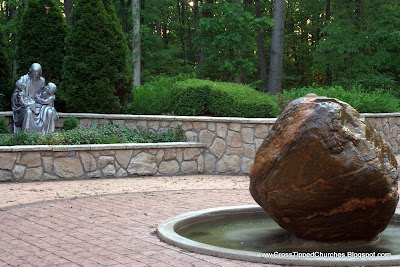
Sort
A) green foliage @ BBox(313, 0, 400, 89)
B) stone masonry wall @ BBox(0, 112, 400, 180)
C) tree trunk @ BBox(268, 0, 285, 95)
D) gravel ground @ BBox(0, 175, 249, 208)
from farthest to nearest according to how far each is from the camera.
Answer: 1. green foliage @ BBox(313, 0, 400, 89)
2. tree trunk @ BBox(268, 0, 285, 95)
3. stone masonry wall @ BBox(0, 112, 400, 180)
4. gravel ground @ BBox(0, 175, 249, 208)

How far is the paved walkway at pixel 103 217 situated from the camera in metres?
4.47

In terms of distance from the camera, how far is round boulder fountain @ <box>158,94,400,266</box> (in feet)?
14.9

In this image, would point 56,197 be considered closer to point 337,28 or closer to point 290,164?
point 290,164

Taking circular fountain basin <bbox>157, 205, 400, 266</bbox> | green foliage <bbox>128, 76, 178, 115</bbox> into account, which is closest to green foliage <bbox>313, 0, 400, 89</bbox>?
green foliage <bbox>128, 76, 178, 115</bbox>

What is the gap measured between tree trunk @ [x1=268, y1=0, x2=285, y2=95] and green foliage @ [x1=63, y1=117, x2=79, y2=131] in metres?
7.52

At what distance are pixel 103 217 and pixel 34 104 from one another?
21.6 ft

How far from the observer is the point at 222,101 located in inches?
469

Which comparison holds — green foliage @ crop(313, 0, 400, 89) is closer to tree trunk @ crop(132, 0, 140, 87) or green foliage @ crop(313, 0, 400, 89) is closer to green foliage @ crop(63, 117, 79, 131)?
tree trunk @ crop(132, 0, 140, 87)

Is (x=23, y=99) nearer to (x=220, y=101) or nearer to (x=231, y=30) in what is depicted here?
(x=220, y=101)

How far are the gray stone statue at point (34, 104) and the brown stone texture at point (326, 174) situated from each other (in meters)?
8.09

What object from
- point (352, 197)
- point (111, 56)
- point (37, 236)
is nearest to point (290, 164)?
point (352, 197)

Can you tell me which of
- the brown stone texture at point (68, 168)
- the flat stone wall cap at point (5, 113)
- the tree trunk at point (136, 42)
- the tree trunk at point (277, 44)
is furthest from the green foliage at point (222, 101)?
Answer: the tree trunk at point (136, 42)

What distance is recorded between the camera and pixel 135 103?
14125mm

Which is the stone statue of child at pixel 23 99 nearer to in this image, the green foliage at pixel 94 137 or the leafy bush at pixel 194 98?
the green foliage at pixel 94 137
